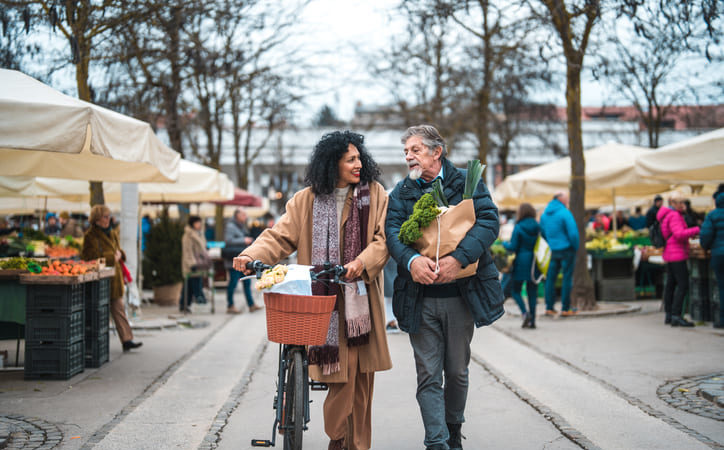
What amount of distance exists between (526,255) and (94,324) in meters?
6.32

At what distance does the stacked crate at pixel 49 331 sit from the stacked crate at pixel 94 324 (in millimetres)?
712

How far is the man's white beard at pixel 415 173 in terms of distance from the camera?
4562 mm

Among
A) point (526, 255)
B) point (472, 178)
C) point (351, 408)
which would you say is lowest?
point (351, 408)

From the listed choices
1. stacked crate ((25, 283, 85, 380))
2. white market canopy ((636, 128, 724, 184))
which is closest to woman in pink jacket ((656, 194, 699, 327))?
white market canopy ((636, 128, 724, 184))

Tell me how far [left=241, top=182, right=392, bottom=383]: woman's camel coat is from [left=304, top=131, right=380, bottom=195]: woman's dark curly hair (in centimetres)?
9

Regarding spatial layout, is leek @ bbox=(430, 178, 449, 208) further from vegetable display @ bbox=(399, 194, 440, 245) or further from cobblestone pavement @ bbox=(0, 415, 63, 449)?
cobblestone pavement @ bbox=(0, 415, 63, 449)

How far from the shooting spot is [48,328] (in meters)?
7.46

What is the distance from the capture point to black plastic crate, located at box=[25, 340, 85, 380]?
7469mm

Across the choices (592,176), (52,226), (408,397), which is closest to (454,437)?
(408,397)

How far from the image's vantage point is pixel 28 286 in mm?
7449

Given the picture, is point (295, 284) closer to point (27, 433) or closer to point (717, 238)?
point (27, 433)

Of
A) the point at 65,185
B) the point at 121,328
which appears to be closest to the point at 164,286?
the point at 65,185

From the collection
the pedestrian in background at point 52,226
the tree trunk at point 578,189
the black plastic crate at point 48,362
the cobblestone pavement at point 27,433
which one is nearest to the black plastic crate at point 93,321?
the black plastic crate at point 48,362

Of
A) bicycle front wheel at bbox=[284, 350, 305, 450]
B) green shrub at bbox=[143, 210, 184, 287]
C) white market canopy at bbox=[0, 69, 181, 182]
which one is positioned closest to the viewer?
bicycle front wheel at bbox=[284, 350, 305, 450]
